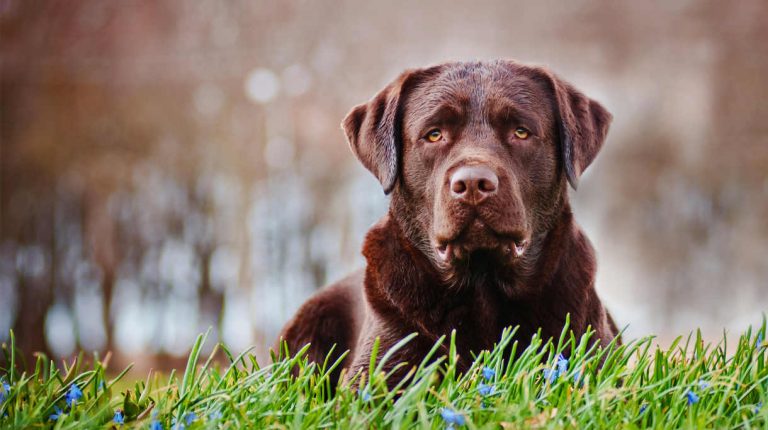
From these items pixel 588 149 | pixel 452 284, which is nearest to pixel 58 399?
pixel 452 284

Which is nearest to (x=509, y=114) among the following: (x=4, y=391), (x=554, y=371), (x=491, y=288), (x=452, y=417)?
(x=491, y=288)

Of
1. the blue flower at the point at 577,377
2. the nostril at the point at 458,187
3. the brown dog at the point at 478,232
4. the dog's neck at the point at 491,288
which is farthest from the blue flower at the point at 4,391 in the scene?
the blue flower at the point at 577,377

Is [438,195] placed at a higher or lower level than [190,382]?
higher

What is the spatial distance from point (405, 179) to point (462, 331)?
719 millimetres

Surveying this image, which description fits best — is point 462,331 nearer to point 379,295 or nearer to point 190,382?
point 379,295

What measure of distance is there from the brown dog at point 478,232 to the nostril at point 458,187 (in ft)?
0.23

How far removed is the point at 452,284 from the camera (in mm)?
3562

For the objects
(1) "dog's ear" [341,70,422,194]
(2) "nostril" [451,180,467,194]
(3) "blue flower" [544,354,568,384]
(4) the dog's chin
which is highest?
(1) "dog's ear" [341,70,422,194]

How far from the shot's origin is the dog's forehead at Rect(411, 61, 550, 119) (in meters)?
3.56

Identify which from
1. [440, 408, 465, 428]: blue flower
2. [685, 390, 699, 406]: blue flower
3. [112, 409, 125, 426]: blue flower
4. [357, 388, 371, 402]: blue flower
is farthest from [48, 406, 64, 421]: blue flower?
[685, 390, 699, 406]: blue flower

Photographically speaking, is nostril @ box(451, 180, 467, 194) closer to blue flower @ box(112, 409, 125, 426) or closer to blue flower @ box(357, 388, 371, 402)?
blue flower @ box(357, 388, 371, 402)

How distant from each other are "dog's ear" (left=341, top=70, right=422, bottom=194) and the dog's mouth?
1.40 ft

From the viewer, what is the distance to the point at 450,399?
2.67 meters

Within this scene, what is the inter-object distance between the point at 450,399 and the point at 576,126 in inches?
60.7
